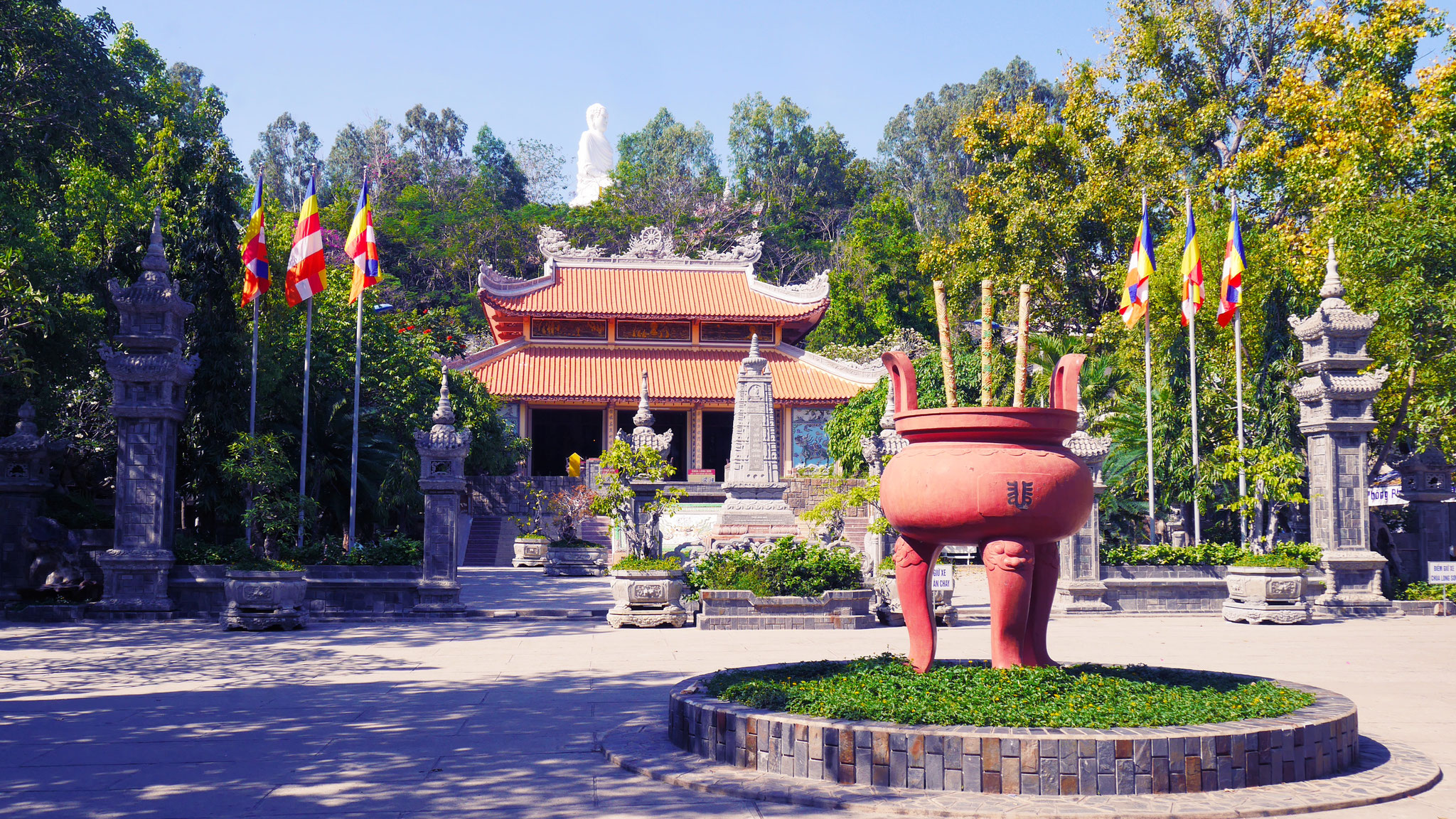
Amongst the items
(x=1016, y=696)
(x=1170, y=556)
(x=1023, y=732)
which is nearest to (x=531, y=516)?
(x=1170, y=556)

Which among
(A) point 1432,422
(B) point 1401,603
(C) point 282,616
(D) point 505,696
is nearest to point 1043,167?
(A) point 1432,422

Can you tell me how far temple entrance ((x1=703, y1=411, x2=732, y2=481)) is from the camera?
37.5 metres

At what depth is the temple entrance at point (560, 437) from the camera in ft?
123

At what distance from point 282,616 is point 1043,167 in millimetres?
23119

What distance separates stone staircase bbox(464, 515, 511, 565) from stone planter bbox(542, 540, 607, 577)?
14.3 feet

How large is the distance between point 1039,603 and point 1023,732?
136 centimetres

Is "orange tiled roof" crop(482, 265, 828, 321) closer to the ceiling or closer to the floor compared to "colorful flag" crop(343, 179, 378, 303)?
closer to the ceiling

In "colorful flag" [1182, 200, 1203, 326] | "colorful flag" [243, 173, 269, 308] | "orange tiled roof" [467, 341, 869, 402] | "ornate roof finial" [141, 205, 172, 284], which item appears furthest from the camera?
"orange tiled roof" [467, 341, 869, 402]

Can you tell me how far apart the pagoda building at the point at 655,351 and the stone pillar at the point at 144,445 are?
58.5 feet

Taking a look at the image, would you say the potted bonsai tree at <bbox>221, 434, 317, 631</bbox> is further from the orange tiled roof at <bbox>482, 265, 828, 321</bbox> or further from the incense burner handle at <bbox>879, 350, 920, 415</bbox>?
the orange tiled roof at <bbox>482, 265, 828, 321</bbox>

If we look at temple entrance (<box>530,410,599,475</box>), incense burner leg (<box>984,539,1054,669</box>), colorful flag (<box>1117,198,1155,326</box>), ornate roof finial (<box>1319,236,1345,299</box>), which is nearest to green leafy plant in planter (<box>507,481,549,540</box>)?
temple entrance (<box>530,410,599,475</box>)

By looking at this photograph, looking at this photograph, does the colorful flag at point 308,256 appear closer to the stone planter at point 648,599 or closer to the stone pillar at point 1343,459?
the stone planter at point 648,599

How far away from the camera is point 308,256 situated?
15.8 m

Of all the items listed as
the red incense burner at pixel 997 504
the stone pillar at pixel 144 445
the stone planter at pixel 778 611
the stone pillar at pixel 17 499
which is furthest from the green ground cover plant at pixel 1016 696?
the stone pillar at pixel 17 499
